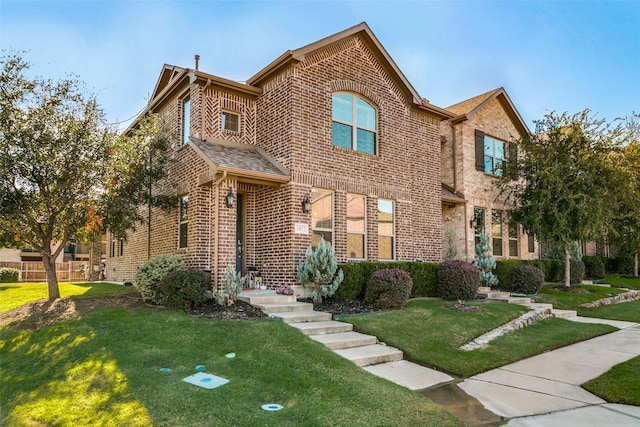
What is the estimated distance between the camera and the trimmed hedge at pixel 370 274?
35.9 ft

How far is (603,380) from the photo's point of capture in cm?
648

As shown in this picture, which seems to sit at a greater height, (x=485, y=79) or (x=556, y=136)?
(x=485, y=79)

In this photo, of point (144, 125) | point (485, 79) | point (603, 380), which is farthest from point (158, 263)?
point (485, 79)

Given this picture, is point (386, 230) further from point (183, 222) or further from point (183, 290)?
point (183, 290)

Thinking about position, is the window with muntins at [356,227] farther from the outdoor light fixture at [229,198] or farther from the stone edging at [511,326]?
the stone edging at [511,326]

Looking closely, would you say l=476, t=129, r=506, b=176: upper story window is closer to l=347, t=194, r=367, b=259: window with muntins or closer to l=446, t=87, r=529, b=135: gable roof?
l=446, t=87, r=529, b=135: gable roof

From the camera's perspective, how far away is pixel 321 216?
39.2 ft

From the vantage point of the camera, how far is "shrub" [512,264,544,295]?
48.1 feet

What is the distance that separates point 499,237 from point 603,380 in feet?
38.7

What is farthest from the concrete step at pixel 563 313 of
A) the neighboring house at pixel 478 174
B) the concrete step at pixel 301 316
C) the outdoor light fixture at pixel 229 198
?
the outdoor light fixture at pixel 229 198

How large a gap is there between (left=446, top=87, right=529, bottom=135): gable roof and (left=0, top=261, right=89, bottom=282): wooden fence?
18932 millimetres

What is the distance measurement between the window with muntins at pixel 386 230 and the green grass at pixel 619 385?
700cm

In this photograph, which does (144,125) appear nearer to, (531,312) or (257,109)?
(257,109)

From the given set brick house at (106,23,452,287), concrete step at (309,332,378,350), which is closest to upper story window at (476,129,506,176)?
brick house at (106,23,452,287)
